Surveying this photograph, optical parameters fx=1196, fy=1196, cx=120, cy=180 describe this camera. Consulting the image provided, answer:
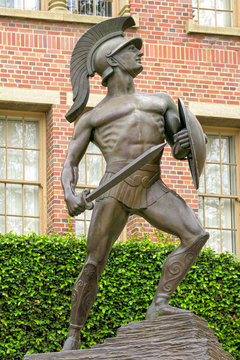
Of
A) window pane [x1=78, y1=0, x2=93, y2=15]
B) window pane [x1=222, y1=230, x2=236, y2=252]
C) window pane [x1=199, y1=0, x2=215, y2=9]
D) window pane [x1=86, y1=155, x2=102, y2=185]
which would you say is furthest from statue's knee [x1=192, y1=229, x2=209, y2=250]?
window pane [x1=199, y1=0, x2=215, y2=9]

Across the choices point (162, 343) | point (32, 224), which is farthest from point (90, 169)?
point (162, 343)

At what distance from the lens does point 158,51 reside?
18031mm

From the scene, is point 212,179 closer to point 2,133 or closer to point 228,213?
point 228,213

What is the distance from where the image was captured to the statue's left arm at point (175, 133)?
10.0m

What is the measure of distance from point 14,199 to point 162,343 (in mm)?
8072

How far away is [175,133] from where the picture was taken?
1025cm

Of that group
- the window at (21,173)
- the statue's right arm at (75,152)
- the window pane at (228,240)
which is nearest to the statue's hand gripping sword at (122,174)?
the statue's right arm at (75,152)

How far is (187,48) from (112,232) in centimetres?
859

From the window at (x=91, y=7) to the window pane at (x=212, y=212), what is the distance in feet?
10.7

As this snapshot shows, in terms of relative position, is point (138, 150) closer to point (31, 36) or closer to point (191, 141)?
point (191, 141)

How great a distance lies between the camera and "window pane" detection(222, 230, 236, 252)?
17.9m

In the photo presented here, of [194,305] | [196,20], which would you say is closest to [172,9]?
[196,20]

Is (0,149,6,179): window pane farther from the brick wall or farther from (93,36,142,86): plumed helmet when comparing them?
(93,36,142,86): plumed helmet

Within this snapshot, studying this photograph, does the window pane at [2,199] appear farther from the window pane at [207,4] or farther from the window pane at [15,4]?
the window pane at [207,4]
